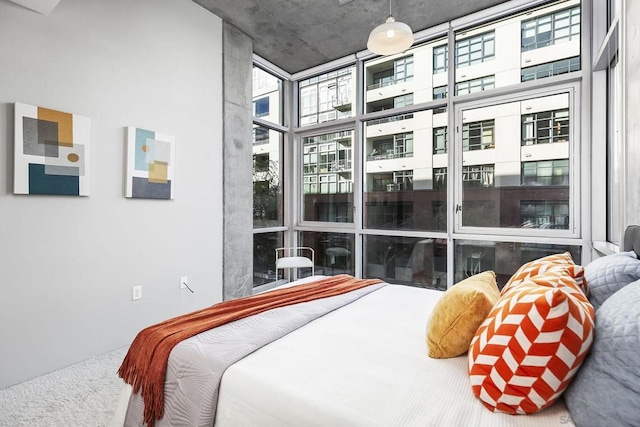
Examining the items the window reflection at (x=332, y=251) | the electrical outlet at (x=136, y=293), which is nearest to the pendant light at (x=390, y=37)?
the window reflection at (x=332, y=251)

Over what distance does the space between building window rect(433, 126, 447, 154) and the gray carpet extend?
357 cm

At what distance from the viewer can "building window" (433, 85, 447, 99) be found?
139 inches

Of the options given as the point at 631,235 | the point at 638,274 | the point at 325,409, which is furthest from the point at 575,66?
the point at 325,409

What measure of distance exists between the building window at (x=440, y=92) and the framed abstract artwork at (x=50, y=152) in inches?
131

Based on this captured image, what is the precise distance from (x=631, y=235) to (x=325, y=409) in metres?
1.54

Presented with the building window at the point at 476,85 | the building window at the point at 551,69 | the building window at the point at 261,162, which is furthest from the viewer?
the building window at the point at 261,162

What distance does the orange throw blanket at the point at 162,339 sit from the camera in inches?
50.6

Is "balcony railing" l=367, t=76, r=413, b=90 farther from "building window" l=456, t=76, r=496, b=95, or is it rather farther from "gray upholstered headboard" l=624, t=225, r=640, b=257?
"gray upholstered headboard" l=624, t=225, r=640, b=257

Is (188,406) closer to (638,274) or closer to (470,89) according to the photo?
(638,274)

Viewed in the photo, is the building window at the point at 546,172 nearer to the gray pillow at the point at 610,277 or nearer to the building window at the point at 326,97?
the gray pillow at the point at 610,277

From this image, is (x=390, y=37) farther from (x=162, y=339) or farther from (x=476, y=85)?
(x=162, y=339)

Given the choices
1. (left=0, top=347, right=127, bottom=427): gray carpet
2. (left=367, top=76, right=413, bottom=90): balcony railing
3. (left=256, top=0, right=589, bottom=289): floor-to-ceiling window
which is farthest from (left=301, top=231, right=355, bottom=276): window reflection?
(left=0, top=347, right=127, bottom=427): gray carpet

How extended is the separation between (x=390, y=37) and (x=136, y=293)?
2.88 m

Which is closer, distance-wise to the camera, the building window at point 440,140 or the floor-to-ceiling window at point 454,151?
the floor-to-ceiling window at point 454,151
